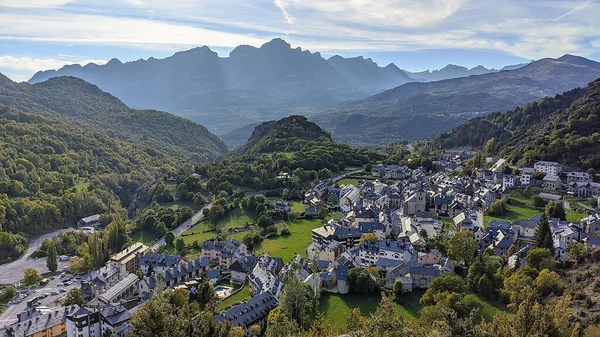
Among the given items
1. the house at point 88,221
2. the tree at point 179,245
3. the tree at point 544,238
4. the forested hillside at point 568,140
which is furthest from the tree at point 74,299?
the forested hillside at point 568,140

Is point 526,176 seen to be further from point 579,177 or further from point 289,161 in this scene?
point 289,161

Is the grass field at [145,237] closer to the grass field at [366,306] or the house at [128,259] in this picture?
the house at [128,259]

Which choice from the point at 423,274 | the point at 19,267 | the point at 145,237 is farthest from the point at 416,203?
the point at 19,267

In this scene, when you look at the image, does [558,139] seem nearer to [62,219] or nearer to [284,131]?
[284,131]

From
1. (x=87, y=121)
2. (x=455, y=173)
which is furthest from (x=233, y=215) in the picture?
(x=87, y=121)

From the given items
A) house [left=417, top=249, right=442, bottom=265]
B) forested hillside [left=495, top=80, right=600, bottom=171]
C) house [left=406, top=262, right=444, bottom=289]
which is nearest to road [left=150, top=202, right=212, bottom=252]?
house [left=417, top=249, right=442, bottom=265]
